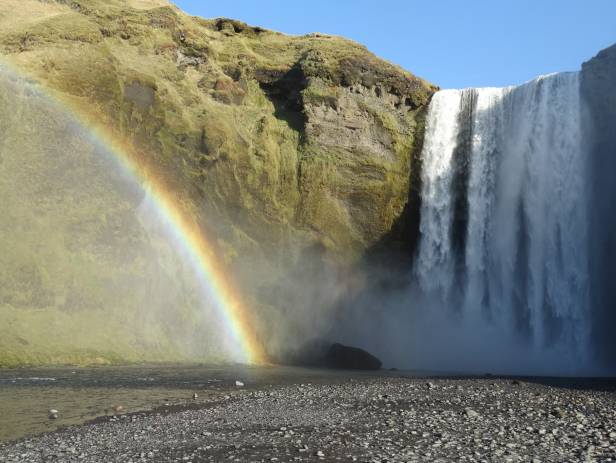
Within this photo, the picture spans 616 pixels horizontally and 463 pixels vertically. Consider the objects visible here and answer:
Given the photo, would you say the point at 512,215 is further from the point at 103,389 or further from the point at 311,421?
the point at 311,421

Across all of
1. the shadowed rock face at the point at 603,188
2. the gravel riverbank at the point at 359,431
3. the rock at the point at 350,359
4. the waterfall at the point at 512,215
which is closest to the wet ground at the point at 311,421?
the gravel riverbank at the point at 359,431

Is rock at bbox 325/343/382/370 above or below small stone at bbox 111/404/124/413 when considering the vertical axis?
above

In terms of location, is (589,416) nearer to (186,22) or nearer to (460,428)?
(460,428)

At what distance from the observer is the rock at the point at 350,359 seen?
1512 inches

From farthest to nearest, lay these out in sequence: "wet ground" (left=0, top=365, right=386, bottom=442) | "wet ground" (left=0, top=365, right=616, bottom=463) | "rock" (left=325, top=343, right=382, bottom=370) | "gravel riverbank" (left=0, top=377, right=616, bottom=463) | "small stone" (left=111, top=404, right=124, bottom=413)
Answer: "rock" (left=325, top=343, right=382, bottom=370) < "small stone" (left=111, top=404, right=124, bottom=413) < "wet ground" (left=0, top=365, right=386, bottom=442) < "wet ground" (left=0, top=365, right=616, bottom=463) < "gravel riverbank" (left=0, top=377, right=616, bottom=463)

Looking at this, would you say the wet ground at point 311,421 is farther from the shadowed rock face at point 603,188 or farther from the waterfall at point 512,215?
the waterfall at point 512,215

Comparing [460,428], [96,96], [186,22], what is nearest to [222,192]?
[96,96]

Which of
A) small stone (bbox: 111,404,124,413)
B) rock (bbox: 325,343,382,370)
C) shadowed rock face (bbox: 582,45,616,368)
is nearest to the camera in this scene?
small stone (bbox: 111,404,124,413)

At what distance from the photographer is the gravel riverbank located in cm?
1149

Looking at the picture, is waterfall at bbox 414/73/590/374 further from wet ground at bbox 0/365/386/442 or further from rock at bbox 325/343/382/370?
wet ground at bbox 0/365/386/442

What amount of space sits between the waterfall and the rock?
27.8 feet

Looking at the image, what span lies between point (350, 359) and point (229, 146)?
17.8m

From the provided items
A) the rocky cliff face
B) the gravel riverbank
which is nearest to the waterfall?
the rocky cliff face

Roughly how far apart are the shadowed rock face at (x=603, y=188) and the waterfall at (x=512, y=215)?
721mm
